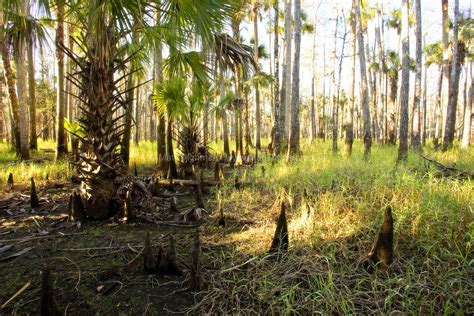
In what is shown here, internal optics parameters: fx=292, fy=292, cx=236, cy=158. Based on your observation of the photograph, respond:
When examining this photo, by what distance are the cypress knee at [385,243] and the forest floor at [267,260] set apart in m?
0.11

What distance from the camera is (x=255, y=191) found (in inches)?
223

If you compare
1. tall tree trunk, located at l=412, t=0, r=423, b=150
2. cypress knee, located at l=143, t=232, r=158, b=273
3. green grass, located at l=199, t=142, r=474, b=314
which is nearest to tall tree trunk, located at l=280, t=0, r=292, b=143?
tall tree trunk, located at l=412, t=0, r=423, b=150

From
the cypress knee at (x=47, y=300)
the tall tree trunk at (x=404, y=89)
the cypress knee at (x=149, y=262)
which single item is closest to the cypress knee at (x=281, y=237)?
the cypress knee at (x=149, y=262)

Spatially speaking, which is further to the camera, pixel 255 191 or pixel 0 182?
pixel 0 182

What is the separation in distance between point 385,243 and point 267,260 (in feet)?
3.70

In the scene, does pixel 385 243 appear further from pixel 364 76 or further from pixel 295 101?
pixel 364 76

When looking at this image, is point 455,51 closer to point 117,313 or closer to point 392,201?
point 392,201

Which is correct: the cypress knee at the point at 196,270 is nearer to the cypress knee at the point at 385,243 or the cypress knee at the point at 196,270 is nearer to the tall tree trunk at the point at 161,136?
the cypress knee at the point at 385,243

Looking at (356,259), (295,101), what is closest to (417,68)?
(295,101)

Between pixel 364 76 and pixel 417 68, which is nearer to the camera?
pixel 364 76

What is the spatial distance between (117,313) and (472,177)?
640 centimetres

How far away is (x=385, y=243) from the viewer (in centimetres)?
265

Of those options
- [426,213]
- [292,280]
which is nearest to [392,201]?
[426,213]

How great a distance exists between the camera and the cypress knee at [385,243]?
2615 mm
